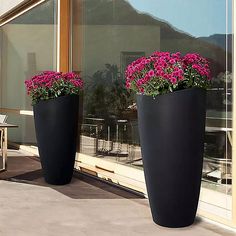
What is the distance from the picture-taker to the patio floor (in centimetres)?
360

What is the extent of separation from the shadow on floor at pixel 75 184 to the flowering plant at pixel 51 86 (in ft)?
3.79

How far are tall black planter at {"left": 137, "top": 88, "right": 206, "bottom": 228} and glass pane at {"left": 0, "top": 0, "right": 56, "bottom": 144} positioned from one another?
16.3 ft

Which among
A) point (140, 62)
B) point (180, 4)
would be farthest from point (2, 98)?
point (140, 62)

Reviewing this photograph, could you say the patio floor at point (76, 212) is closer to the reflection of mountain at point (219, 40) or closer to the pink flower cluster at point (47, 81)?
the pink flower cluster at point (47, 81)

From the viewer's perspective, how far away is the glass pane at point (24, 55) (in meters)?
8.49

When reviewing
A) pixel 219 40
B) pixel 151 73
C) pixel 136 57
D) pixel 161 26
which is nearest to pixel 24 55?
pixel 136 57

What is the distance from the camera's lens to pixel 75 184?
5.73 m

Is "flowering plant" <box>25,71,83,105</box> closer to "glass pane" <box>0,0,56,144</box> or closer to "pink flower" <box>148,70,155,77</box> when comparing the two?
"pink flower" <box>148,70,155,77</box>

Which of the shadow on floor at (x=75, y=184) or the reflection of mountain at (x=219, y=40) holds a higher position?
the reflection of mountain at (x=219, y=40)

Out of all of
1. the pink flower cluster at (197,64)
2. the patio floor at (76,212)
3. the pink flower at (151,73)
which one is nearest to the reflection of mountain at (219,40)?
the pink flower cluster at (197,64)

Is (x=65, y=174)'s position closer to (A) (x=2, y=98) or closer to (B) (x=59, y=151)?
(B) (x=59, y=151)

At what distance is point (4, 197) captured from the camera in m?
4.90

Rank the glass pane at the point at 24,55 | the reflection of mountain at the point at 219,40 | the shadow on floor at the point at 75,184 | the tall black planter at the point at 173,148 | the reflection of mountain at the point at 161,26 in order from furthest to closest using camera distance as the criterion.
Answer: the glass pane at the point at 24,55 < the shadow on floor at the point at 75,184 < the reflection of mountain at the point at 161,26 < the reflection of mountain at the point at 219,40 < the tall black planter at the point at 173,148

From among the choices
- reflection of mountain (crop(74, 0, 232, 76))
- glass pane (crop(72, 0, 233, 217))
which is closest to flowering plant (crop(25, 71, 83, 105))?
glass pane (crop(72, 0, 233, 217))
